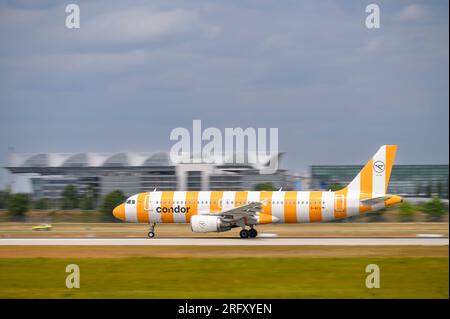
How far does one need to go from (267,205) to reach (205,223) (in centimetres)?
381

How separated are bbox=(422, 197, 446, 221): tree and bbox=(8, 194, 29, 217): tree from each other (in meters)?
39.7

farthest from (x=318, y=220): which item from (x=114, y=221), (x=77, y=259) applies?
(x=114, y=221)

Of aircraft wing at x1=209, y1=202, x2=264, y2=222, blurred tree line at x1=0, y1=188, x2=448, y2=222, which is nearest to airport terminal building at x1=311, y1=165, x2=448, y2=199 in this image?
blurred tree line at x1=0, y1=188, x2=448, y2=222

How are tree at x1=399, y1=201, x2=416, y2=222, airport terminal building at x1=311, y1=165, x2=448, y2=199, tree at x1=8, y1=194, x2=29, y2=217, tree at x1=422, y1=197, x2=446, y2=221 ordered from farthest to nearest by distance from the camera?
airport terminal building at x1=311, y1=165, x2=448, y2=199
tree at x1=8, y1=194, x2=29, y2=217
tree at x1=399, y1=201, x2=416, y2=222
tree at x1=422, y1=197, x2=446, y2=221

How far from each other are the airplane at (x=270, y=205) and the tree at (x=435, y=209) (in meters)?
21.1

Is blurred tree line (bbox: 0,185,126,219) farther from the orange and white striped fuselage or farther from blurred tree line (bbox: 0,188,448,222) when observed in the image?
the orange and white striped fuselage

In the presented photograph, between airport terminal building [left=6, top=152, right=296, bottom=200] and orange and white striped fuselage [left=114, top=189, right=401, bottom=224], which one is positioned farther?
airport terminal building [left=6, top=152, right=296, bottom=200]

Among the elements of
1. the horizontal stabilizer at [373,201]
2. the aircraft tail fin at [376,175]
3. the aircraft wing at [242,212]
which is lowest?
the aircraft wing at [242,212]

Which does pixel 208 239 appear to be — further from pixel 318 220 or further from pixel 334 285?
pixel 334 285

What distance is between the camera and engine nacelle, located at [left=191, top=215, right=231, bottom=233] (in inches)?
1542

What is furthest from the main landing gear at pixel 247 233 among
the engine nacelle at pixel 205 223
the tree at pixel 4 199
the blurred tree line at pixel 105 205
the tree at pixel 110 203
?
the tree at pixel 4 199

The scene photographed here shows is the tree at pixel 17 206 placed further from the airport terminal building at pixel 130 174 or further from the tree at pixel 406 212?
the tree at pixel 406 212

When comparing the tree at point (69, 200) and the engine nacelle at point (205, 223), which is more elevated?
the engine nacelle at point (205, 223)

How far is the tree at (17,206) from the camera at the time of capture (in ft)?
238
